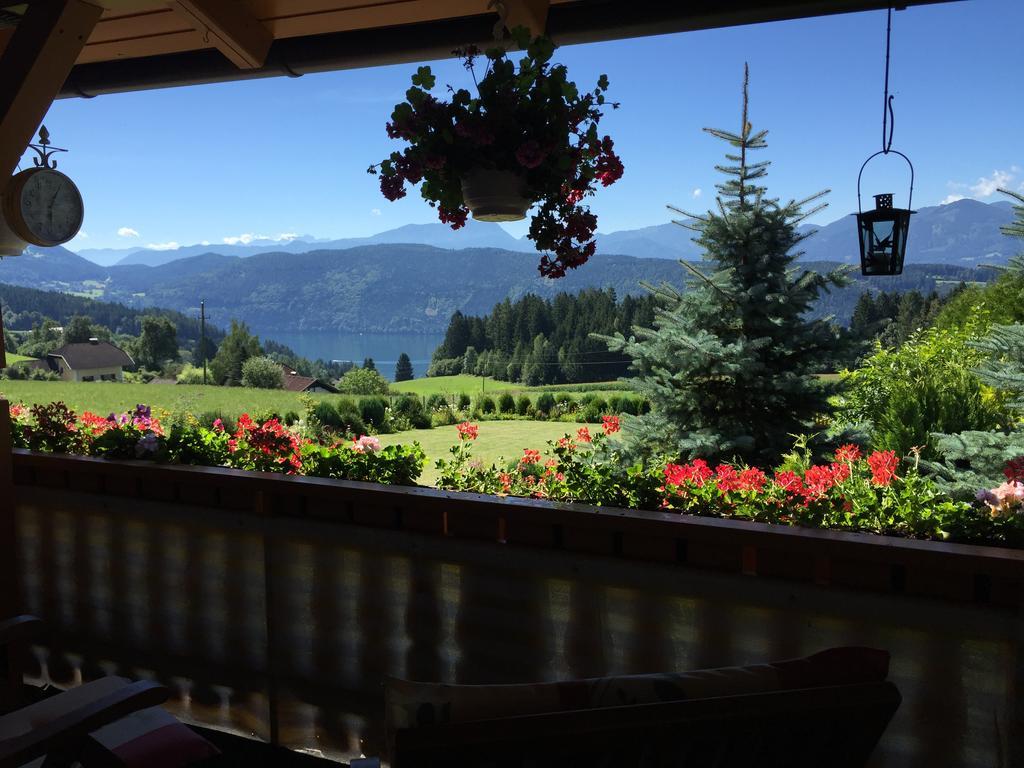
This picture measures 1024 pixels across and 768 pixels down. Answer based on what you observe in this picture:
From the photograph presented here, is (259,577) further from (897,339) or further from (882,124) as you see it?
(897,339)

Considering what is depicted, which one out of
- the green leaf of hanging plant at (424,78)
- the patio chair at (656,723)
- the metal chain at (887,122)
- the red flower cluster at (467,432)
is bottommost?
the patio chair at (656,723)

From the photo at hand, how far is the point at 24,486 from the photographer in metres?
2.84

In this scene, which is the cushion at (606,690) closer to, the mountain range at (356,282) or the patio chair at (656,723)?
the patio chair at (656,723)

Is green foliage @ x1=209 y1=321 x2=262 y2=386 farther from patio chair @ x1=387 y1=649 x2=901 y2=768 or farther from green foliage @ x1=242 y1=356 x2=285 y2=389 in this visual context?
patio chair @ x1=387 y1=649 x2=901 y2=768

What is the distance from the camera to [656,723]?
95 centimetres

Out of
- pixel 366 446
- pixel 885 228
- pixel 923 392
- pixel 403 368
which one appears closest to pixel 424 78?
pixel 366 446

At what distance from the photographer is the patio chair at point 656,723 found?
3.01 ft

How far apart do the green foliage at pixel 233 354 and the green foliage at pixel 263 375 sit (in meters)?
0.04

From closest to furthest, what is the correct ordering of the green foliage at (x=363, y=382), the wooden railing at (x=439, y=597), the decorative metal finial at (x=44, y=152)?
the wooden railing at (x=439, y=597) < the decorative metal finial at (x=44, y=152) < the green foliage at (x=363, y=382)

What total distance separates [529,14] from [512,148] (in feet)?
1.62

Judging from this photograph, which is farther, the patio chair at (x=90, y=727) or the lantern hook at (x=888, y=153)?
the lantern hook at (x=888, y=153)

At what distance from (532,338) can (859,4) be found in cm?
187

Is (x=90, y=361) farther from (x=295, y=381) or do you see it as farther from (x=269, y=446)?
(x=269, y=446)

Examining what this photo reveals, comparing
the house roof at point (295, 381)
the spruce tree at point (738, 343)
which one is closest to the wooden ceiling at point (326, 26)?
the house roof at point (295, 381)
